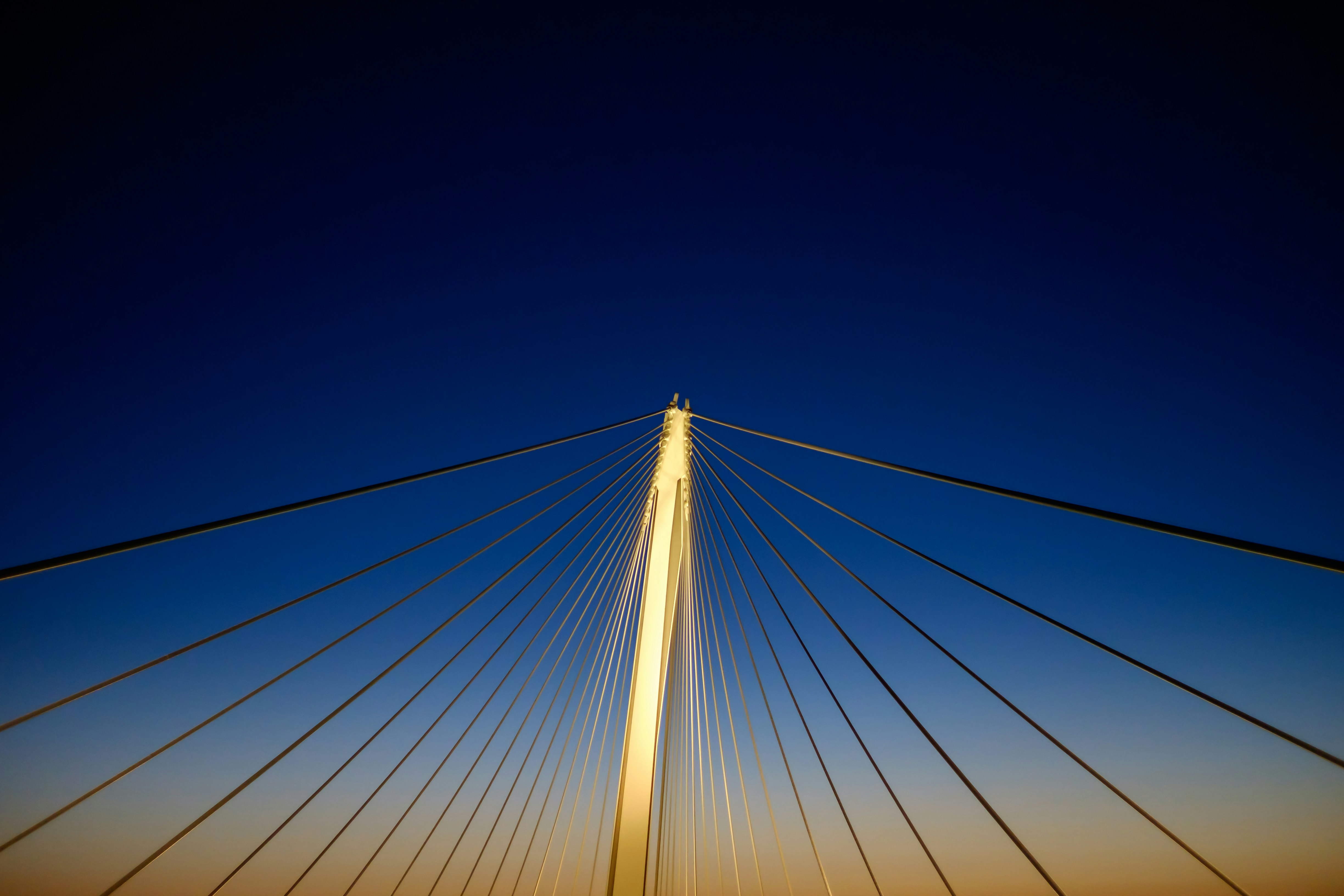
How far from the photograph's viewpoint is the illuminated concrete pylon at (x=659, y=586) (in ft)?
24.5

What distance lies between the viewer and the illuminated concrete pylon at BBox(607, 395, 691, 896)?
7.45 metres

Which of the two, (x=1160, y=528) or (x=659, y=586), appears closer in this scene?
(x=1160, y=528)

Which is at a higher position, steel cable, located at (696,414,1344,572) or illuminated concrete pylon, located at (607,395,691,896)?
steel cable, located at (696,414,1344,572)

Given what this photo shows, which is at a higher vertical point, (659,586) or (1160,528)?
(1160,528)

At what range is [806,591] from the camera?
21.1 ft

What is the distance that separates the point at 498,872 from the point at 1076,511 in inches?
372

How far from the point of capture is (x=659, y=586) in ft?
26.0

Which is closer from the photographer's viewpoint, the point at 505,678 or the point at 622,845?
the point at 622,845

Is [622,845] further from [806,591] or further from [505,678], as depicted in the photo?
[806,591]

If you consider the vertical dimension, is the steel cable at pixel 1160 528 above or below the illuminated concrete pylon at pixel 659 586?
above

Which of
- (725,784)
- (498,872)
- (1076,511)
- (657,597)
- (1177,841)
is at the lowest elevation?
(498,872)

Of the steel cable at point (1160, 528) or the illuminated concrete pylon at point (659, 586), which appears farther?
the illuminated concrete pylon at point (659, 586)

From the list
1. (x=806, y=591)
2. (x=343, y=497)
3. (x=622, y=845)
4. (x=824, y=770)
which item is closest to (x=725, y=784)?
(x=622, y=845)

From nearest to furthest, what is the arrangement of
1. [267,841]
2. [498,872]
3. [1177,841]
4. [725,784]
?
[1177,841], [267,841], [725,784], [498,872]
